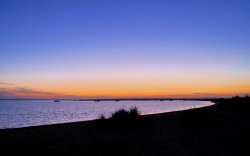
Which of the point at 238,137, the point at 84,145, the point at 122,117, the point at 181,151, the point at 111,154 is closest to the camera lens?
the point at 111,154

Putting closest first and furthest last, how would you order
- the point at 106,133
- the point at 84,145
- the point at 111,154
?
1. the point at 111,154
2. the point at 84,145
3. the point at 106,133

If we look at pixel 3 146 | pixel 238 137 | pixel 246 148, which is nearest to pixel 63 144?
pixel 3 146

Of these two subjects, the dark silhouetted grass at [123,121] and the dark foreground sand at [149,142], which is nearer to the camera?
the dark foreground sand at [149,142]

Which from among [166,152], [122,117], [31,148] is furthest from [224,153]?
[122,117]

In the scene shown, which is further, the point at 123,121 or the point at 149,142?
the point at 123,121

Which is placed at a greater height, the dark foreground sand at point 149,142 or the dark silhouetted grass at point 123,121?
the dark silhouetted grass at point 123,121

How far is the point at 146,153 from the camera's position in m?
9.39

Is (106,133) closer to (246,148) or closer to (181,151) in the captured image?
(181,151)

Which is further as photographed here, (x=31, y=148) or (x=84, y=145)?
(x=84, y=145)

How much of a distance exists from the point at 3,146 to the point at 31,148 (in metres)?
1.49

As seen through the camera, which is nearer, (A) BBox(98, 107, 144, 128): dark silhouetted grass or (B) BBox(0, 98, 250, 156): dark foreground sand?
(B) BBox(0, 98, 250, 156): dark foreground sand

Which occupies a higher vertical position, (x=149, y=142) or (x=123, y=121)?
(x=123, y=121)

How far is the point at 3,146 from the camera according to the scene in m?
10.8

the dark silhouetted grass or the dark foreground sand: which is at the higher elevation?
the dark silhouetted grass
